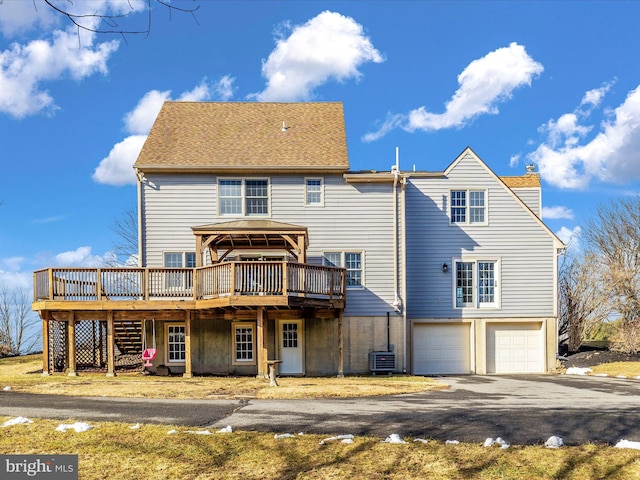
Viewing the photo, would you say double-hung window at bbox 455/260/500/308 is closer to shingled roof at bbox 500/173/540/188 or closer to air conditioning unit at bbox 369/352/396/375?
air conditioning unit at bbox 369/352/396/375

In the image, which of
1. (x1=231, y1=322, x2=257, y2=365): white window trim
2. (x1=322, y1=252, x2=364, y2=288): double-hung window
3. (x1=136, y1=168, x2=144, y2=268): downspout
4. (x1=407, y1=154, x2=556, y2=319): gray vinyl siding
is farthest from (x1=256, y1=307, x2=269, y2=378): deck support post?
(x1=407, y1=154, x2=556, y2=319): gray vinyl siding

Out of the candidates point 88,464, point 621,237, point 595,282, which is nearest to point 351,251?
point 595,282

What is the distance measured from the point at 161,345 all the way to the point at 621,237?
84.8 feet

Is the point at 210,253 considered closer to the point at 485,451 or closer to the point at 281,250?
the point at 281,250

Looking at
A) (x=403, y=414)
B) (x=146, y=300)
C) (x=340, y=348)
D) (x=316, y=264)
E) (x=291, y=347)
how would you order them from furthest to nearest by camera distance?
(x=316, y=264) < (x=291, y=347) < (x=340, y=348) < (x=146, y=300) < (x=403, y=414)

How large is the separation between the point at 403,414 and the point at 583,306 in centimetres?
2185

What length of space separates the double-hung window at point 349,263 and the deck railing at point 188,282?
2453 mm

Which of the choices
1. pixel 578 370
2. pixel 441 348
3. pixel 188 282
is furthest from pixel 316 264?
pixel 578 370

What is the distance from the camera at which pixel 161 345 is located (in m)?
21.7

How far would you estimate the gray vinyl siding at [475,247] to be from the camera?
926 inches

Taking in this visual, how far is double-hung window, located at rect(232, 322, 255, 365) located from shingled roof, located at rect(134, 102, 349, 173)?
5.63 metres

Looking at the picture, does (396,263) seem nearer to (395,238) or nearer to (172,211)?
(395,238)

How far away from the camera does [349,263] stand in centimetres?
2281

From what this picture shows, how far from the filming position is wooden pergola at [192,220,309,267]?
1991cm
